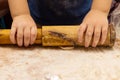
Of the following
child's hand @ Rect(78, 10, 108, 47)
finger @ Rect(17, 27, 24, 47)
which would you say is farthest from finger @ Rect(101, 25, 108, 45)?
finger @ Rect(17, 27, 24, 47)

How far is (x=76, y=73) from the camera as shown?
1.69 feet

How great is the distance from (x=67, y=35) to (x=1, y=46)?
0.18 metres

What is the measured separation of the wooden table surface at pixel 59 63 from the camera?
1.66 ft

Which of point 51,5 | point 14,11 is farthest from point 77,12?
point 14,11

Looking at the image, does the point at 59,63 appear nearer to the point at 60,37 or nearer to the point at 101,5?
the point at 60,37

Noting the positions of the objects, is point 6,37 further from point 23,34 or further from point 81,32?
point 81,32

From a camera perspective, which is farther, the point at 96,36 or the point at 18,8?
the point at 18,8

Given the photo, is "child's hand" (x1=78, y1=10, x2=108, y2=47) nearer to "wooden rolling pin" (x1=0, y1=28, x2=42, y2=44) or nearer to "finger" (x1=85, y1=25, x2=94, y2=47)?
"finger" (x1=85, y1=25, x2=94, y2=47)

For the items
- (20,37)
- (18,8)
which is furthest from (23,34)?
(18,8)

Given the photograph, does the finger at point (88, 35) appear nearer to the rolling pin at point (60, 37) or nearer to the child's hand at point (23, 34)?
the rolling pin at point (60, 37)

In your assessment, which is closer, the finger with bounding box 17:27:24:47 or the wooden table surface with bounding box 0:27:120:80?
the wooden table surface with bounding box 0:27:120:80

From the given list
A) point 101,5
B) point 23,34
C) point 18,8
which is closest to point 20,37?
point 23,34

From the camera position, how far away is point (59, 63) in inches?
21.8

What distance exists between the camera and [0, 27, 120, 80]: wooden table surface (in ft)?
1.66
